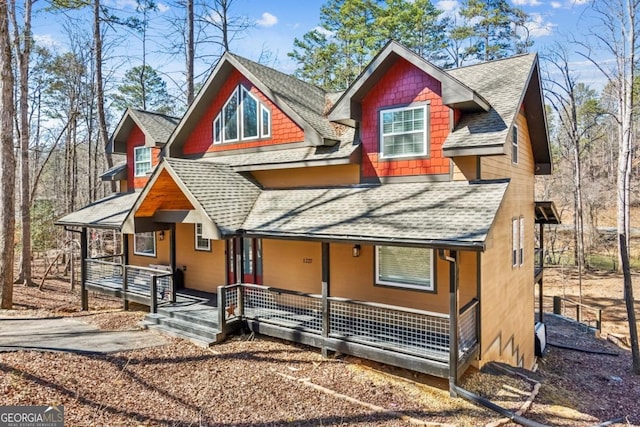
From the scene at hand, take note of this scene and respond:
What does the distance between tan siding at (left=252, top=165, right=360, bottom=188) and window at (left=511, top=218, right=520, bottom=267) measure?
4314mm

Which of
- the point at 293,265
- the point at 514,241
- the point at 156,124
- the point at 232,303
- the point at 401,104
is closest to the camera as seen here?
the point at 401,104

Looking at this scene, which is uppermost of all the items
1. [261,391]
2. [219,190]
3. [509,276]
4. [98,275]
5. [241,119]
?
[241,119]

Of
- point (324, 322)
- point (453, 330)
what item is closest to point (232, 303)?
point (324, 322)

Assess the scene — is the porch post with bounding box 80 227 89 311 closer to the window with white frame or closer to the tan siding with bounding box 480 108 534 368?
the window with white frame

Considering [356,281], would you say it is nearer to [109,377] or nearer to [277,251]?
[277,251]

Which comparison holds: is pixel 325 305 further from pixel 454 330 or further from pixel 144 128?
pixel 144 128

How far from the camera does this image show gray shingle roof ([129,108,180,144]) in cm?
1487

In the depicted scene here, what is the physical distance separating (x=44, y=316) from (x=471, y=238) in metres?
12.4

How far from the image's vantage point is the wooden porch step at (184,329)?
9.38m

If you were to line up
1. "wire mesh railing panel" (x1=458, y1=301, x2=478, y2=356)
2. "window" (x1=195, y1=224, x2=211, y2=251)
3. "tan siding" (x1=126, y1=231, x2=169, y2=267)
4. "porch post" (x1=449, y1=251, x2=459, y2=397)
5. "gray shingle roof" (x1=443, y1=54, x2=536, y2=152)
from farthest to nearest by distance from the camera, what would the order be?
"tan siding" (x1=126, y1=231, x2=169, y2=267) → "window" (x1=195, y1=224, x2=211, y2=251) → "gray shingle roof" (x1=443, y1=54, x2=536, y2=152) → "wire mesh railing panel" (x1=458, y1=301, x2=478, y2=356) → "porch post" (x1=449, y1=251, x2=459, y2=397)

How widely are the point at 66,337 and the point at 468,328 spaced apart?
9.19m

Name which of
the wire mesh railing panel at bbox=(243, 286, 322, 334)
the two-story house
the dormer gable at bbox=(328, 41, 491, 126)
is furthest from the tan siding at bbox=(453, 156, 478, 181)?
the wire mesh railing panel at bbox=(243, 286, 322, 334)

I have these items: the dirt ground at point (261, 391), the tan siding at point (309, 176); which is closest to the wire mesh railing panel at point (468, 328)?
the dirt ground at point (261, 391)

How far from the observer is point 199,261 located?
13.3 meters
